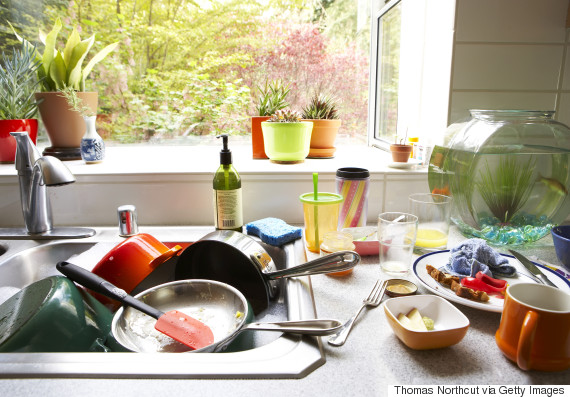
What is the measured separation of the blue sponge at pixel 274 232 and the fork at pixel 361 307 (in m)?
0.25

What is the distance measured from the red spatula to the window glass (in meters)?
0.92

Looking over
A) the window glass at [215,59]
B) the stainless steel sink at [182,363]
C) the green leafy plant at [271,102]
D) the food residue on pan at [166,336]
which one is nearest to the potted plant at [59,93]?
the window glass at [215,59]

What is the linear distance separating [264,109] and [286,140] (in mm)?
225

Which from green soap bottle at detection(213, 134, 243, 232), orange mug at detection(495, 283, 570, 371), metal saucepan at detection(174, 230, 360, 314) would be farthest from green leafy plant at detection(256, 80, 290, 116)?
orange mug at detection(495, 283, 570, 371)

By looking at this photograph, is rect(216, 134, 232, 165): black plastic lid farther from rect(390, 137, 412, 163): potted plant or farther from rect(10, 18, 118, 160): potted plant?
rect(10, 18, 118, 160): potted plant

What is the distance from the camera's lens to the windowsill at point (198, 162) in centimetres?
103

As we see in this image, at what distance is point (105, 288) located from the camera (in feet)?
2.10

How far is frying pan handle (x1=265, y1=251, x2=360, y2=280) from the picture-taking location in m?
0.64

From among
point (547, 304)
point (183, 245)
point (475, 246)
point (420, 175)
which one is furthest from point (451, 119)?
point (183, 245)

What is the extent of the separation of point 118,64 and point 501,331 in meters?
1.48

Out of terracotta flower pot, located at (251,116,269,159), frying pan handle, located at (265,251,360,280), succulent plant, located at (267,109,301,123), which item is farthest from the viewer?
terracotta flower pot, located at (251,116,269,159)

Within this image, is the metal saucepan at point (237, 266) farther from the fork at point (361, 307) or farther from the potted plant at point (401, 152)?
the potted plant at point (401, 152)

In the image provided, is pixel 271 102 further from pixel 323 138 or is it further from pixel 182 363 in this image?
pixel 182 363

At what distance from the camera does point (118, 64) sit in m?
1.44
